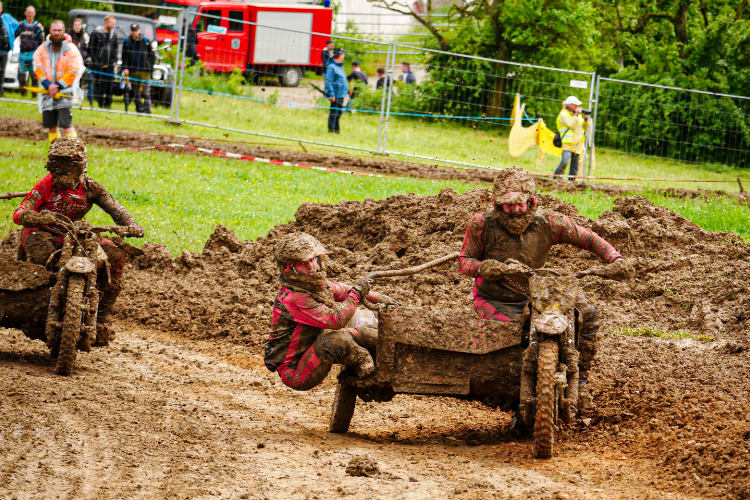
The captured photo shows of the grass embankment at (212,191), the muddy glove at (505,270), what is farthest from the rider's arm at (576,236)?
the grass embankment at (212,191)

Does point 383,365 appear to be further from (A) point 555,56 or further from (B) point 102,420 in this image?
(A) point 555,56

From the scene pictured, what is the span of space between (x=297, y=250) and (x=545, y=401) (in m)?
1.91

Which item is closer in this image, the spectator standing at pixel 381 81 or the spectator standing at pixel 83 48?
the spectator standing at pixel 381 81

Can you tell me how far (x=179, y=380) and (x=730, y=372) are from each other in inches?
179

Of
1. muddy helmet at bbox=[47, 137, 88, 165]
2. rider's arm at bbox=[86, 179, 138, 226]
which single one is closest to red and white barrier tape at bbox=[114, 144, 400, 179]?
rider's arm at bbox=[86, 179, 138, 226]

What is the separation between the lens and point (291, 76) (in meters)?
23.3

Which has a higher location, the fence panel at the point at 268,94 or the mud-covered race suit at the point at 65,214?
the fence panel at the point at 268,94

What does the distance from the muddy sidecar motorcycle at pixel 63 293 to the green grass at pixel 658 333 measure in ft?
15.7

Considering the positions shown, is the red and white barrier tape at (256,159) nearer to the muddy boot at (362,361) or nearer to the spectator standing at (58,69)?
the spectator standing at (58,69)

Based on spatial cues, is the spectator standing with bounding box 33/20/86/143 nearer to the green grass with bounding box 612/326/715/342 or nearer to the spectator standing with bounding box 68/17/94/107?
the spectator standing with bounding box 68/17/94/107

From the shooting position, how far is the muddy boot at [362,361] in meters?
6.21

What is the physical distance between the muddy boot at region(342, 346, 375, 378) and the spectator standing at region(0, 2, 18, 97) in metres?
17.3

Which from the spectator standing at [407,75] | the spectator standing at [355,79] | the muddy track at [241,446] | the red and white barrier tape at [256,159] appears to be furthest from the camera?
A: the spectator standing at [355,79]

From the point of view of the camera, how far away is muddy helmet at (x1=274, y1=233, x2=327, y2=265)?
6.21m
